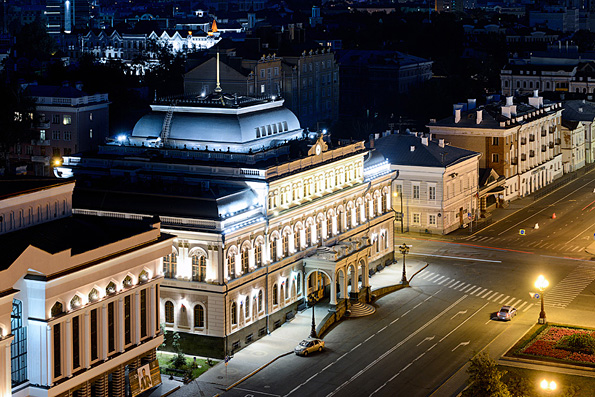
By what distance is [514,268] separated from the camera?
433 ft

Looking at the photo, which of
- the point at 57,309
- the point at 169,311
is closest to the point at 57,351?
the point at 57,309

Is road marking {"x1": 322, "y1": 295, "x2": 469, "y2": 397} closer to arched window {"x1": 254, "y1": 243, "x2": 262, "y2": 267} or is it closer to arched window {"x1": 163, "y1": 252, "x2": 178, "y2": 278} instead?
arched window {"x1": 254, "y1": 243, "x2": 262, "y2": 267}

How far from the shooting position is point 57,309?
81.2 metres

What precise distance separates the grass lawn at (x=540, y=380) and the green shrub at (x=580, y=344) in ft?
17.1

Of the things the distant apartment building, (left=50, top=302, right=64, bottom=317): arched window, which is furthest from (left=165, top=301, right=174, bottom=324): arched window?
the distant apartment building

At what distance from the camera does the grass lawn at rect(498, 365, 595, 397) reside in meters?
88.2

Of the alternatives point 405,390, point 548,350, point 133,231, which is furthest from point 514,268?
point 133,231

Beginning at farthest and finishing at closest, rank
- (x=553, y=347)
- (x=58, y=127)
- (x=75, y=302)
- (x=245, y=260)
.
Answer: (x=58, y=127), (x=245, y=260), (x=553, y=347), (x=75, y=302)

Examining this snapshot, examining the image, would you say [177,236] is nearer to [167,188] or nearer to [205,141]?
[167,188]

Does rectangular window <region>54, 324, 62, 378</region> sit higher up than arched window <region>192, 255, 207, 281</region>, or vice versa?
arched window <region>192, 255, 207, 281</region>

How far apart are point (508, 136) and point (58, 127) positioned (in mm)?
65770

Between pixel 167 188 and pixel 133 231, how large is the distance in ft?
52.8

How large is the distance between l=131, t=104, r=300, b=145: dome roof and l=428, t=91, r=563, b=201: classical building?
56068mm

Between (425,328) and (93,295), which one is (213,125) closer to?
(425,328)
